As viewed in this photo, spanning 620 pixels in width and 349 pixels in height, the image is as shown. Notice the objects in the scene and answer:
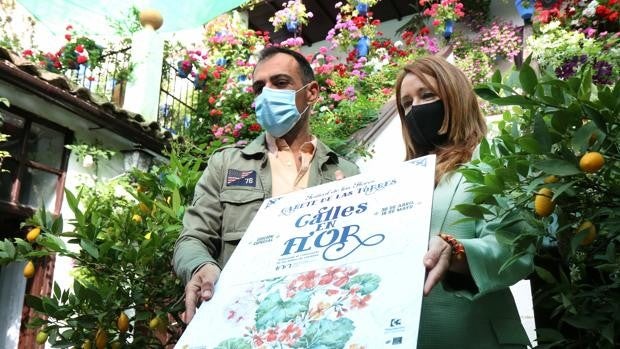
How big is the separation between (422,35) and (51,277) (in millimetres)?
7412

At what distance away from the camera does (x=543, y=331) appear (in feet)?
5.02

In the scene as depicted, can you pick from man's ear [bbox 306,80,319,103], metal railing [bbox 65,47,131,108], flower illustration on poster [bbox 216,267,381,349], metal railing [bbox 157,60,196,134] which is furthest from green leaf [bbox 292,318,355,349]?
metal railing [bbox 157,60,196,134]

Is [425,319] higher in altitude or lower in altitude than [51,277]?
lower

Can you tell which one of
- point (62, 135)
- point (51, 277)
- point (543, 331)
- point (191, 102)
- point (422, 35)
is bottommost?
point (543, 331)

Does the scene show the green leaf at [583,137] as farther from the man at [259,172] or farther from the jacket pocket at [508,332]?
the man at [259,172]

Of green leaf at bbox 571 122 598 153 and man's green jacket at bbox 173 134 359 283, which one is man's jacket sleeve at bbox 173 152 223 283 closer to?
man's green jacket at bbox 173 134 359 283

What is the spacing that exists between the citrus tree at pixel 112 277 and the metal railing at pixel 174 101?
19.7 feet

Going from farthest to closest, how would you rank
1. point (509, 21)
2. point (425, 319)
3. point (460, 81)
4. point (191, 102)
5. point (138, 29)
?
point (509, 21)
point (191, 102)
point (138, 29)
point (460, 81)
point (425, 319)

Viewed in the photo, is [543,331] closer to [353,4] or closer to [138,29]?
[138,29]

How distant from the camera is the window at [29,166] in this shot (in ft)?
17.6

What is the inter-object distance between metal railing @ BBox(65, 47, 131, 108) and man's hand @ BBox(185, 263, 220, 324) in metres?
6.47

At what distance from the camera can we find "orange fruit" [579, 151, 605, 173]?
116 cm

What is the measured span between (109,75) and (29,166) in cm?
253

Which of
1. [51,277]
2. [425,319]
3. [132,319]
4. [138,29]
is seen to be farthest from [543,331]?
[138,29]
